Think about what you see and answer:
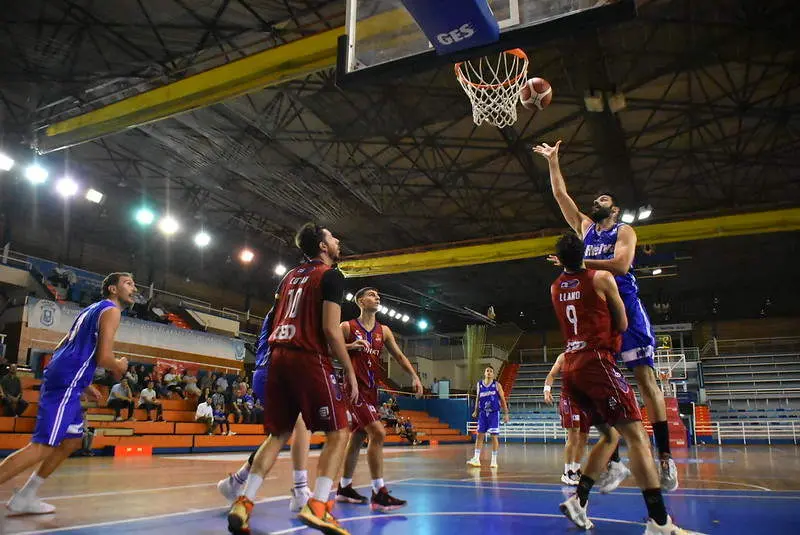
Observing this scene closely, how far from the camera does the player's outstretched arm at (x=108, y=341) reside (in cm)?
430

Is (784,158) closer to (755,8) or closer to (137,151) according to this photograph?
(755,8)

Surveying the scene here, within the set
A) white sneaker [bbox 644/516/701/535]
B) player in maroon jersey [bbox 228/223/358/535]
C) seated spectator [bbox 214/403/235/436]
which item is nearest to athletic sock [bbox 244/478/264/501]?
player in maroon jersey [bbox 228/223/358/535]

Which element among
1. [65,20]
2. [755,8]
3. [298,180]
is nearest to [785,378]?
[755,8]

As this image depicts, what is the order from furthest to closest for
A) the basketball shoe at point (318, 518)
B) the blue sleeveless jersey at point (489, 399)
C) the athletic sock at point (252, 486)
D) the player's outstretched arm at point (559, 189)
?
the blue sleeveless jersey at point (489, 399) < the player's outstretched arm at point (559, 189) < the athletic sock at point (252, 486) < the basketball shoe at point (318, 518)

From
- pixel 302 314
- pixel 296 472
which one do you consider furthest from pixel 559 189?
pixel 296 472

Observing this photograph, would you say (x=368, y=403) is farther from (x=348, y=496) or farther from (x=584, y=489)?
(x=584, y=489)

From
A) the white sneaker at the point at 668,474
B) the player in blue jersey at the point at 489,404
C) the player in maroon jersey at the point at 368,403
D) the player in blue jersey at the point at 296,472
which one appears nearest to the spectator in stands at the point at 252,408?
the player in blue jersey at the point at 489,404

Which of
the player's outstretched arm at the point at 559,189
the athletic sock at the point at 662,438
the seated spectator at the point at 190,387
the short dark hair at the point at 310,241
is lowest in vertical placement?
the athletic sock at the point at 662,438

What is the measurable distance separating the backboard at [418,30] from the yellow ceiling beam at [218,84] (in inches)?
99.5

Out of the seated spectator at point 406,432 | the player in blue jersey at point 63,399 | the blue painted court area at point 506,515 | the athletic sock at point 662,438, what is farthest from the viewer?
the seated spectator at point 406,432

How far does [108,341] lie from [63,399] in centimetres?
52

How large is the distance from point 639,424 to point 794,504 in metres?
2.81

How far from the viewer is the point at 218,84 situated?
11.3 m

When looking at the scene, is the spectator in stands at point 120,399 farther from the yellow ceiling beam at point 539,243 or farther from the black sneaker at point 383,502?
the black sneaker at point 383,502
